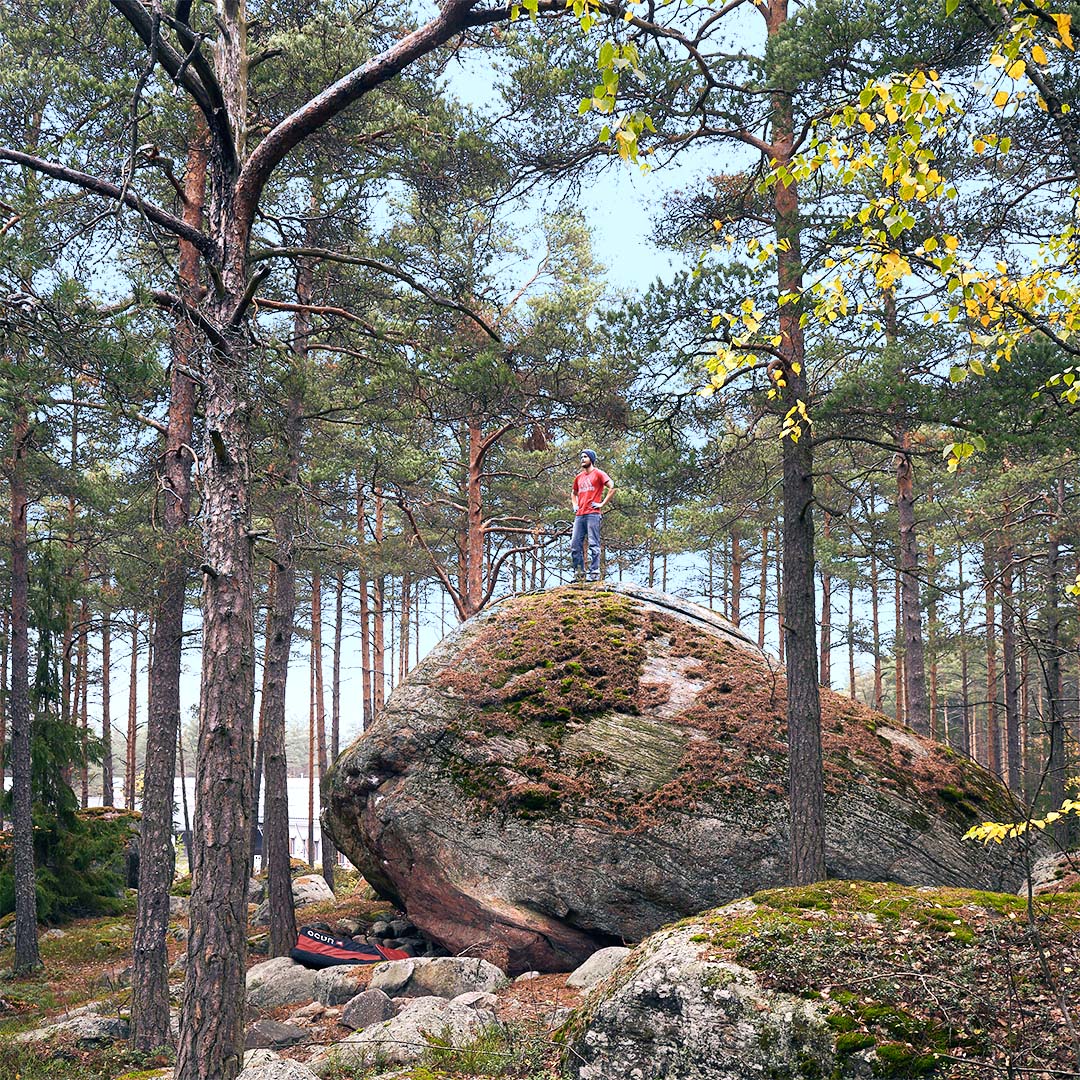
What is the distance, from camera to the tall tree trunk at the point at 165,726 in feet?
28.2

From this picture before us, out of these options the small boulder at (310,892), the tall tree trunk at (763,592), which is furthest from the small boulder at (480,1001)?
the tall tree trunk at (763,592)

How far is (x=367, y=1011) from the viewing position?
7766mm

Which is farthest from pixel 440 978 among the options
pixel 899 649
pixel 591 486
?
pixel 899 649

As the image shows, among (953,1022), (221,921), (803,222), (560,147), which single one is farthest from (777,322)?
(221,921)

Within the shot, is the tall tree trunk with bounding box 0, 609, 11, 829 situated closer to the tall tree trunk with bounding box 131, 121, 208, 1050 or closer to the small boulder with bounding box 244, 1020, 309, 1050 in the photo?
the tall tree trunk with bounding box 131, 121, 208, 1050

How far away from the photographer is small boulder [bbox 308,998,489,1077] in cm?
592

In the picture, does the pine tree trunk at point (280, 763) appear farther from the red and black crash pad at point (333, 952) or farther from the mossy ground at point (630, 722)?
the mossy ground at point (630, 722)

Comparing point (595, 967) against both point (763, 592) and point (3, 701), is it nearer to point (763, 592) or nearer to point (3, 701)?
point (3, 701)

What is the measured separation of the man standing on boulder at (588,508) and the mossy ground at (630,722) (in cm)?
108

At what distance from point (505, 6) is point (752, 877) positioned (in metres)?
7.78

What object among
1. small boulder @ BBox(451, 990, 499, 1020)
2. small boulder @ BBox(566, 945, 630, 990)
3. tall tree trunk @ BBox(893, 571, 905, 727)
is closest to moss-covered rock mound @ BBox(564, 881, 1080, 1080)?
small boulder @ BBox(451, 990, 499, 1020)

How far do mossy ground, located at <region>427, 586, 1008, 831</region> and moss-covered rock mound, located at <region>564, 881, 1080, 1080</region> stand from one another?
4.26 m

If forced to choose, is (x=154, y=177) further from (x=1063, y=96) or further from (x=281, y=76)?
Answer: (x=1063, y=96)

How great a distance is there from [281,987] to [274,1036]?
1605 millimetres
